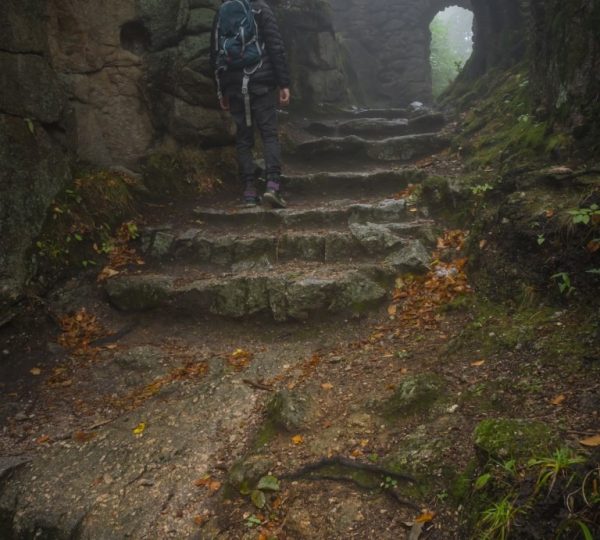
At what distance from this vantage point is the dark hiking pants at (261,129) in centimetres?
602

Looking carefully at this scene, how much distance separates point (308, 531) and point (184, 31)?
6809 millimetres

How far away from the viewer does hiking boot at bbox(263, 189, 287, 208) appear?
20.0 feet

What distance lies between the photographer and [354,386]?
11.5ft

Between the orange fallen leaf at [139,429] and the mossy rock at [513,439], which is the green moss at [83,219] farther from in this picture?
the mossy rock at [513,439]

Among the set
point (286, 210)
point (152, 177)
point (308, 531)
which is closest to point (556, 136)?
point (286, 210)

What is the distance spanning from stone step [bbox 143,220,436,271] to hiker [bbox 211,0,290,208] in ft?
3.01

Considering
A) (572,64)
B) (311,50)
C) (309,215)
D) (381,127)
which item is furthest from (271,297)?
(311,50)

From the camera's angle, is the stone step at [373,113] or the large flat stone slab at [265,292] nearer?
the large flat stone slab at [265,292]

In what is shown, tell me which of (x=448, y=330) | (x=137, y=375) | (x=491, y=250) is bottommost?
(x=137, y=375)

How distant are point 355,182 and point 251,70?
2.12 metres

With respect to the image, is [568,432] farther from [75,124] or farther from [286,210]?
[75,124]

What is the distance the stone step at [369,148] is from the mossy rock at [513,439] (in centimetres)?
617

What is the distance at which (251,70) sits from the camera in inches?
229

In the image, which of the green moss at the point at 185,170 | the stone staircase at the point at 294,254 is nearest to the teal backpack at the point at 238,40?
the green moss at the point at 185,170
